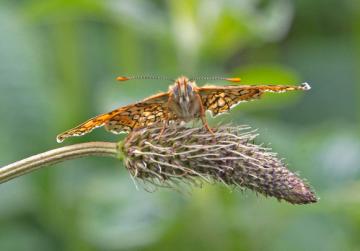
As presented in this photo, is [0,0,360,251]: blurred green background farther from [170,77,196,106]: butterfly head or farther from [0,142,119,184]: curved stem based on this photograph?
[0,142,119,184]: curved stem

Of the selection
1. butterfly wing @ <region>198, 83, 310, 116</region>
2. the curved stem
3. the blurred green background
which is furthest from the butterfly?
the blurred green background

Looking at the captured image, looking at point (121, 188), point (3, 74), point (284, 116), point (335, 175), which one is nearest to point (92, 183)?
point (121, 188)

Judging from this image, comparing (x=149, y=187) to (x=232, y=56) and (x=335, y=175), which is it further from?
(x=232, y=56)

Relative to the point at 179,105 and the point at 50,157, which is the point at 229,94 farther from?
the point at 50,157

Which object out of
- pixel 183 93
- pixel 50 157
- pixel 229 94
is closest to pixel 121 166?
pixel 183 93

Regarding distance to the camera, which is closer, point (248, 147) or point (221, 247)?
point (248, 147)

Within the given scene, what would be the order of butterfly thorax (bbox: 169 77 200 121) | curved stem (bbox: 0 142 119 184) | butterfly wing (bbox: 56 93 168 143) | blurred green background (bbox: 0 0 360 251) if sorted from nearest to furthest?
1. curved stem (bbox: 0 142 119 184)
2. butterfly wing (bbox: 56 93 168 143)
3. butterfly thorax (bbox: 169 77 200 121)
4. blurred green background (bbox: 0 0 360 251)
